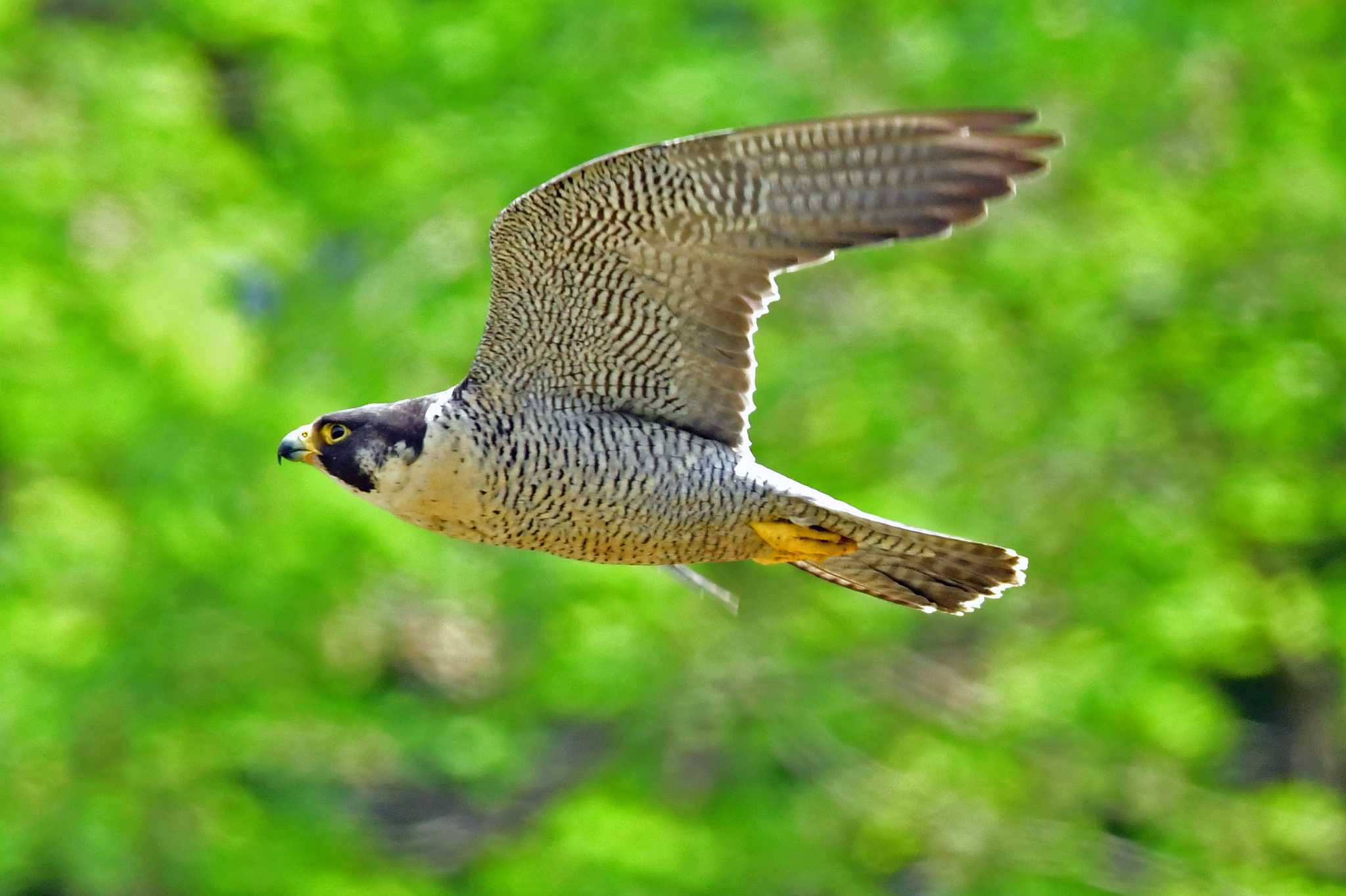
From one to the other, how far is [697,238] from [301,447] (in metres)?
1.14

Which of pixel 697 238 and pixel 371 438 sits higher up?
pixel 697 238

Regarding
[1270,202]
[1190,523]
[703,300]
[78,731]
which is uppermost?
[1270,202]

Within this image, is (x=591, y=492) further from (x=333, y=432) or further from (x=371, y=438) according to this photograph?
(x=333, y=432)

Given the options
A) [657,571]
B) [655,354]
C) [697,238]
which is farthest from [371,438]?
[657,571]

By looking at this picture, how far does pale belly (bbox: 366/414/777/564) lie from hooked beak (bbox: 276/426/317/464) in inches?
11.0

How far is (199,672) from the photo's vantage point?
10117 millimetres

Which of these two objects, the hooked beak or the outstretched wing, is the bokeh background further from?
the outstretched wing

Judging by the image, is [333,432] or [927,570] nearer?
[333,432]

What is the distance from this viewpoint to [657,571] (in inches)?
395

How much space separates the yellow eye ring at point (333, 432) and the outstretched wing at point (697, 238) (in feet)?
1.21

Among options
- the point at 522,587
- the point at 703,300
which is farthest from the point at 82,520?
the point at 703,300

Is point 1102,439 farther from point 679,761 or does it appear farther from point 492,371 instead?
point 492,371

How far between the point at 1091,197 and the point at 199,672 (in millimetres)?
6238

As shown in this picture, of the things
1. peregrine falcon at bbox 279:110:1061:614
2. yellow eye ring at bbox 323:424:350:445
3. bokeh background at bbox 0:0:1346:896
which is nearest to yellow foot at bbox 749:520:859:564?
peregrine falcon at bbox 279:110:1061:614
